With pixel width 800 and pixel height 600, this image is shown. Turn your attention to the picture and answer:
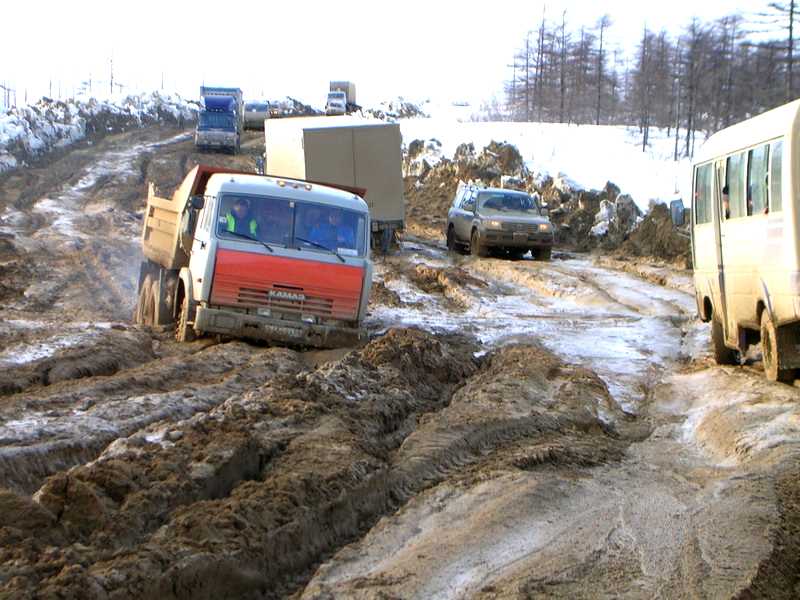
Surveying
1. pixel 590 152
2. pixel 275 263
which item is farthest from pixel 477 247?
pixel 590 152

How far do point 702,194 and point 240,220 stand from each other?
5.76m

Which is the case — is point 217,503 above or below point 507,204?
below

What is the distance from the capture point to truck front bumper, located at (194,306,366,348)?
1312 centimetres

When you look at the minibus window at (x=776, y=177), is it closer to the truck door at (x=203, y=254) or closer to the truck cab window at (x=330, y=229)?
the truck cab window at (x=330, y=229)

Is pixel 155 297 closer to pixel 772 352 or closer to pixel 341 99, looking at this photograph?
pixel 772 352

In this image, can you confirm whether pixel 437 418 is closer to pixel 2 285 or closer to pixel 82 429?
pixel 82 429

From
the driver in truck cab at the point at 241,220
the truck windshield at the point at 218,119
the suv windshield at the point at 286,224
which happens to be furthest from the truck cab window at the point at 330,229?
the truck windshield at the point at 218,119

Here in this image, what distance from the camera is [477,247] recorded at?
27938mm

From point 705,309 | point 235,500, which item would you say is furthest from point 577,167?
point 235,500

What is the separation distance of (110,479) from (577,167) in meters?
34.3

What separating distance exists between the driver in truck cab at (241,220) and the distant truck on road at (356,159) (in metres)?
12.7

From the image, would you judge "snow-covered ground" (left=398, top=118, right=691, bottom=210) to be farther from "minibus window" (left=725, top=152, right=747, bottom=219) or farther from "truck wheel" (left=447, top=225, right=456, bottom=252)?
"minibus window" (left=725, top=152, right=747, bottom=219)

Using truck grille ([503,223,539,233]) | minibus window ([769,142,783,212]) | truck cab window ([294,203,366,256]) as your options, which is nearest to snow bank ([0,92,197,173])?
truck grille ([503,223,539,233])

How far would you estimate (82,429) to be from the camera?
826 cm
